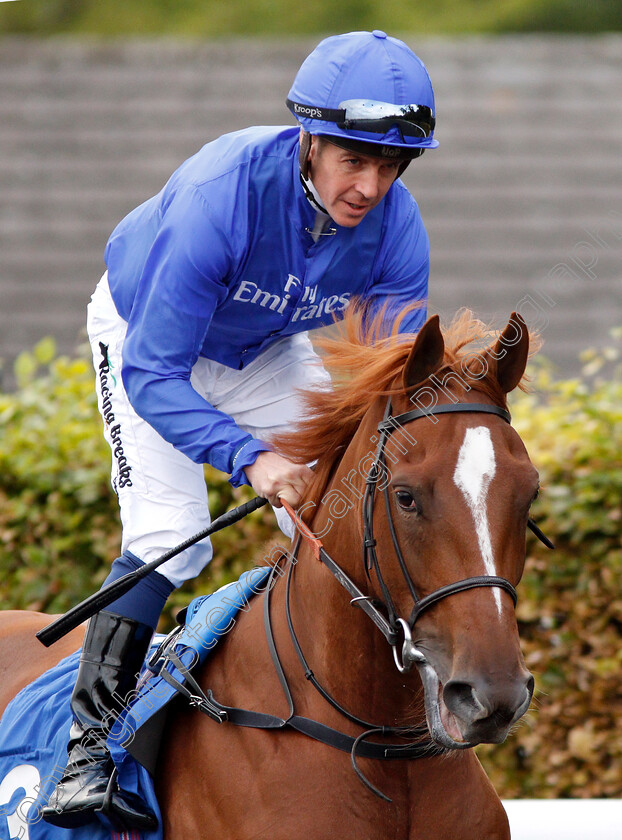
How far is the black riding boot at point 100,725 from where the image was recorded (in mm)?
2502

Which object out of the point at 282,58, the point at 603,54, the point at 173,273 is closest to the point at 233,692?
the point at 173,273

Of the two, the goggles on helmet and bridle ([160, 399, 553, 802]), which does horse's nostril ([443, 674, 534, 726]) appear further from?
the goggles on helmet

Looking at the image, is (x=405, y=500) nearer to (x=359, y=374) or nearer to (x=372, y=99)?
(x=359, y=374)

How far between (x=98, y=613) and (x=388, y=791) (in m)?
0.96

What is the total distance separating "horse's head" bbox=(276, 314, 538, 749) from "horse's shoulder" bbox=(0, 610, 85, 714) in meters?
1.34

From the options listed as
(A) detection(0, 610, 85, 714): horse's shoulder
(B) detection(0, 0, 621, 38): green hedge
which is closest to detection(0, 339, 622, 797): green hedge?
(A) detection(0, 610, 85, 714): horse's shoulder

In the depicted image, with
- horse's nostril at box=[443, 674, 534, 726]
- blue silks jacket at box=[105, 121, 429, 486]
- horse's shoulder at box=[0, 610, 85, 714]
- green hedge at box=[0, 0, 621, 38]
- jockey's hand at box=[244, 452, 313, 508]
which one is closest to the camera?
horse's nostril at box=[443, 674, 534, 726]

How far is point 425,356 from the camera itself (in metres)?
2.27

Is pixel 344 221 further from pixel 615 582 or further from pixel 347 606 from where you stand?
pixel 615 582

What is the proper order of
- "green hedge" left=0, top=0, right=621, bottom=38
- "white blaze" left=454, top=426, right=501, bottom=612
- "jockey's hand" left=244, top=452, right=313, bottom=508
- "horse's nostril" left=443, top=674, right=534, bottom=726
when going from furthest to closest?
1. "green hedge" left=0, top=0, right=621, bottom=38
2. "jockey's hand" left=244, top=452, right=313, bottom=508
3. "white blaze" left=454, top=426, right=501, bottom=612
4. "horse's nostril" left=443, top=674, right=534, bottom=726

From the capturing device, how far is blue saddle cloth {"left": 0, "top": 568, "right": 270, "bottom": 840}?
254 cm

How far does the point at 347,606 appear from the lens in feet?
7.72

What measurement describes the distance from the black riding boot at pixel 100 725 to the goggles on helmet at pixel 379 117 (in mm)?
1464

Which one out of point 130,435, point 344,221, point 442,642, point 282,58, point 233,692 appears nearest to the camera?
point 442,642
